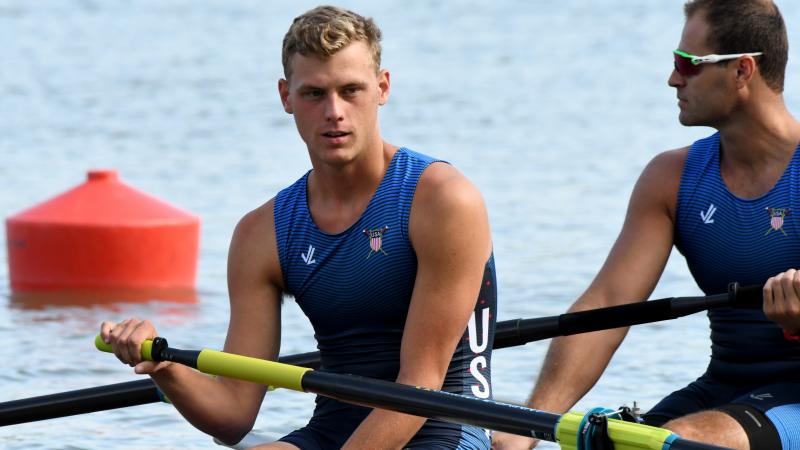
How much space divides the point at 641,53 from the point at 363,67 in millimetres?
15765

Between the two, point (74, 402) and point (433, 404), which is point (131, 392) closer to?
point (74, 402)

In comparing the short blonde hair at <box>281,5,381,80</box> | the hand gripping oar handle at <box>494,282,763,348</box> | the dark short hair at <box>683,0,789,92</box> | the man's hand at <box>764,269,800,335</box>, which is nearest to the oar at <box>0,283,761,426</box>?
the hand gripping oar handle at <box>494,282,763,348</box>

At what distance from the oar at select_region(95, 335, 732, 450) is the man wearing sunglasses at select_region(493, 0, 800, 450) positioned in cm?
71

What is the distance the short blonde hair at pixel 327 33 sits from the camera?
3.96 meters

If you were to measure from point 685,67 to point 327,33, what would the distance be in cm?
130

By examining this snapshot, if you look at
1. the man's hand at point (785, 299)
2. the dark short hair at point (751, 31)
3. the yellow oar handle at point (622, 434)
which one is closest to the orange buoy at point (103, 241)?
the dark short hair at point (751, 31)

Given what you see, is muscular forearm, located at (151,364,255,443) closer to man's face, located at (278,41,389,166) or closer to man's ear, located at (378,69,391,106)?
man's face, located at (278,41,389,166)

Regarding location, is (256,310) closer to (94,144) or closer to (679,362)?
(679,362)

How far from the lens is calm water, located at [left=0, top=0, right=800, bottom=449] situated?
24.1 feet

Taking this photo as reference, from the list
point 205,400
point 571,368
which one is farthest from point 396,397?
point 571,368

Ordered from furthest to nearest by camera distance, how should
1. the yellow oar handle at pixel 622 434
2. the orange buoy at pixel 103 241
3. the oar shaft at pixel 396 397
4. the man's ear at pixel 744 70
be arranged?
the orange buoy at pixel 103 241 < the man's ear at pixel 744 70 < the oar shaft at pixel 396 397 < the yellow oar handle at pixel 622 434

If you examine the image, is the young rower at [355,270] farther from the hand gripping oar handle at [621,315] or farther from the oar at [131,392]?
the hand gripping oar handle at [621,315]

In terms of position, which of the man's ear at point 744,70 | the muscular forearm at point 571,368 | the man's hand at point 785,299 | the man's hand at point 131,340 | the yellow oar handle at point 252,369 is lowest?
the muscular forearm at point 571,368

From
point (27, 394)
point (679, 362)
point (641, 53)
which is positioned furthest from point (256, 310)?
point (641, 53)
